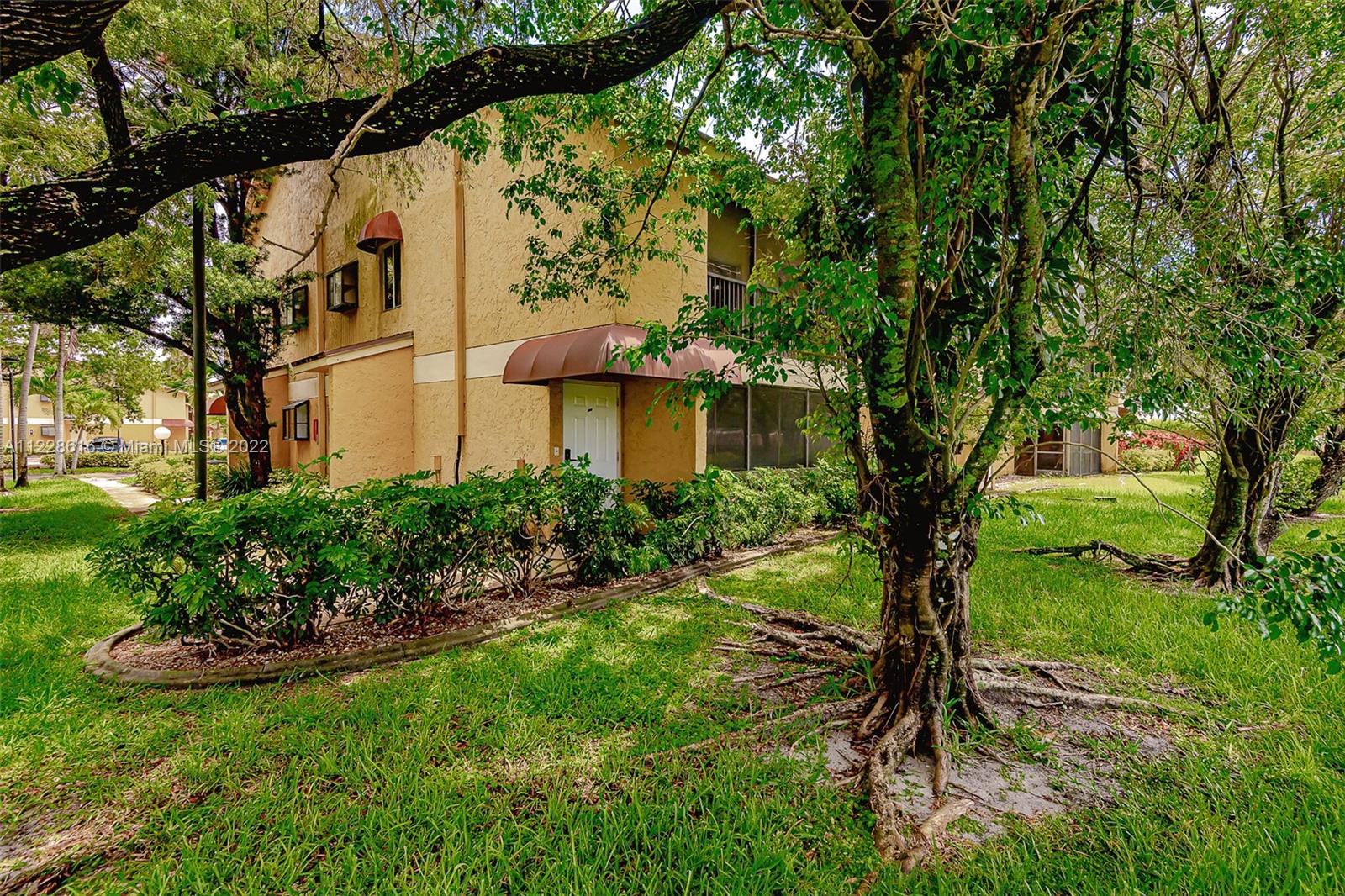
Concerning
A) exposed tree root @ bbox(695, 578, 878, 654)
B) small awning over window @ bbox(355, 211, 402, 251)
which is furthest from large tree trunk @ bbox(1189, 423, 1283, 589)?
small awning over window @ bbox(355, 211, 402, 251)

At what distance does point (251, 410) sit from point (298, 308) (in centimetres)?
405

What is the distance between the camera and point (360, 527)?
15.3 ft

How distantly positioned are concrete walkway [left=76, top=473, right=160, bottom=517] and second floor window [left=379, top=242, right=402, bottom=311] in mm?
6125

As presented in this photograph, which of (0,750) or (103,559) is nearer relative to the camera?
(0,750)

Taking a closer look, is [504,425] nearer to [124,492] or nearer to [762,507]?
[762,507]

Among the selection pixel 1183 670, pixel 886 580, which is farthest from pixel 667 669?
pixel 1183 670

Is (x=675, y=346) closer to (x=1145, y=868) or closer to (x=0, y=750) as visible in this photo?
(x=1145, y=868)

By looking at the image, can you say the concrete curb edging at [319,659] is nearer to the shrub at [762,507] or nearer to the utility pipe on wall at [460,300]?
the shrub at [762,507]

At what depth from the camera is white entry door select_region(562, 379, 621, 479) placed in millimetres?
9492

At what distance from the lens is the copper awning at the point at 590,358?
7824mm

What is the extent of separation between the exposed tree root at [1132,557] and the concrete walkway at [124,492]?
1565 cm

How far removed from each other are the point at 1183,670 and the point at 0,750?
7.95 metres

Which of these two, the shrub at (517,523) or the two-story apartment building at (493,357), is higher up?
the two-story apartment building at (493,357)

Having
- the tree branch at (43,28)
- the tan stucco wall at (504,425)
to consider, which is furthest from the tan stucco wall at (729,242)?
the tree branch at (43,28)
